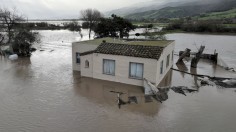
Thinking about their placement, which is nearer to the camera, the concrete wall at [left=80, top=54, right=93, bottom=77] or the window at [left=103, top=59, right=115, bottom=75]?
the window at [left=103, top=59, right=115, bottom=75]

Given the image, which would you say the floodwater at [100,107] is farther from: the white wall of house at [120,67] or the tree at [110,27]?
the tree at [110,27]

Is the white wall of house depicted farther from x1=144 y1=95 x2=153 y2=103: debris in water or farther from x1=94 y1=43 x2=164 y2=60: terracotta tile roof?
x1=144 y1=95 x2=153 y2=103: debris in water

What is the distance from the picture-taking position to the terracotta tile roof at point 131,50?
15.1m

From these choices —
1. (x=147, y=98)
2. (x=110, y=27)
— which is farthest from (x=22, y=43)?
(x=147, y=98)

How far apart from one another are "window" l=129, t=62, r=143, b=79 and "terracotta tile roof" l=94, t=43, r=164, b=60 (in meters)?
0.74

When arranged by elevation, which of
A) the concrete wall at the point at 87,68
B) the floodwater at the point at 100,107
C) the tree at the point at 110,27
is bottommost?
the floodwater at the point at 100,107

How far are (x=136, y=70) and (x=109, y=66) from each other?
2.33m

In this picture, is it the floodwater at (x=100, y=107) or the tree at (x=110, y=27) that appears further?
the tree at (x=110, y=27)

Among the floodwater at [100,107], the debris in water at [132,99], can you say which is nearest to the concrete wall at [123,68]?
the floodwater at [100,107]

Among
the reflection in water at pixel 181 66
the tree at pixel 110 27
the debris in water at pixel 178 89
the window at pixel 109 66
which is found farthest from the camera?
the tree at pixel 110 27

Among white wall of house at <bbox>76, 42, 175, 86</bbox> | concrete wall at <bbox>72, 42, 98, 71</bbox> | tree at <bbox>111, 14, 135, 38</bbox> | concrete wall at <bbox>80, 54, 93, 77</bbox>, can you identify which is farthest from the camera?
tree at <bbox>111, 14, 135, 38</bbox>

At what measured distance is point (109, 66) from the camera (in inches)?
656

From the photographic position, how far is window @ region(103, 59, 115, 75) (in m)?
16.5

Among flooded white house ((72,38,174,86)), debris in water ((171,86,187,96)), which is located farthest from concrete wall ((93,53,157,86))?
debris in water ((171,86,187,96))
